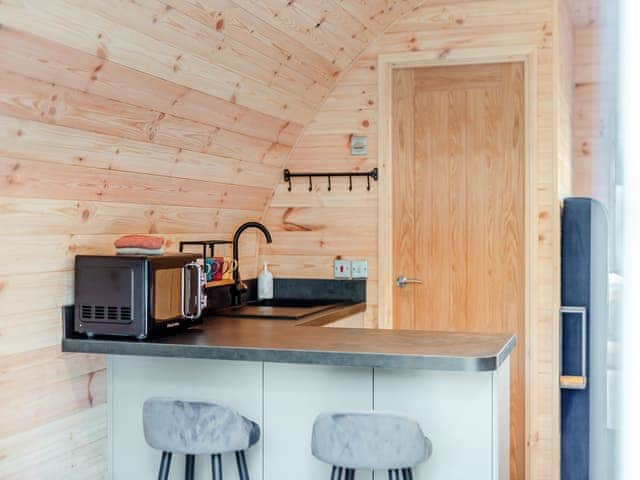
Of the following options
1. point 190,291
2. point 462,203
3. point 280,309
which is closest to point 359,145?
point 462,203

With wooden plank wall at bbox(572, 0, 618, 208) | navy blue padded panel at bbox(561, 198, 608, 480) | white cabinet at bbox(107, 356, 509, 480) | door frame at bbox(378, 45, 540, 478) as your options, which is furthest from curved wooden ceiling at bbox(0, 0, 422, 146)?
wooden plank wall at bbox(572, 0, 618, 208)

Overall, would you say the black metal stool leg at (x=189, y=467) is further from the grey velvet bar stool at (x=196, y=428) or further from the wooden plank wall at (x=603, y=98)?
the wooden plank wall at (x=603, y=98)

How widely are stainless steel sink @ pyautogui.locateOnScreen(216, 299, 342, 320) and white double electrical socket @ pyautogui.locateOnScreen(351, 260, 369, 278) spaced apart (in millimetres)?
189

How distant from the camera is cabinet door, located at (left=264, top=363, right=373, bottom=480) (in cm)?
264

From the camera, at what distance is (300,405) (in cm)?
269

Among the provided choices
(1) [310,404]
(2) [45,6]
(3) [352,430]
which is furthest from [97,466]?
(2) [45,6]

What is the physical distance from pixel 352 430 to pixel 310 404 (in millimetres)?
399

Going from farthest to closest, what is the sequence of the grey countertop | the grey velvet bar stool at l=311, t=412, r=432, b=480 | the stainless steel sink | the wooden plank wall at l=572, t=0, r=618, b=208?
the stainless steel sink → the grey countertop → the grey velvet bar stool at l=311, t=412, r=432, b=480 → the wooden plank wall at l=572, t=0, r=618, b=208

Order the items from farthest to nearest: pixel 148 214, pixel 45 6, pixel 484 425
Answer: pixel 148 214 < pixel 484 425 < pixel 45 6

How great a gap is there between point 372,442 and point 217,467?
0.59 meters

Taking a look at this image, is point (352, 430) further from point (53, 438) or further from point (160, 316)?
point (53, 438)

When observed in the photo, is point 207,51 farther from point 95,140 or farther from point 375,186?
point 375,186

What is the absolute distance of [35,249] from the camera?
253 centimetres

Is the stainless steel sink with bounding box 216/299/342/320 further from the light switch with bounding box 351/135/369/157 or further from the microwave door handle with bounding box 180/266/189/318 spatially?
the light switch with bounding box 351/135/369/157
